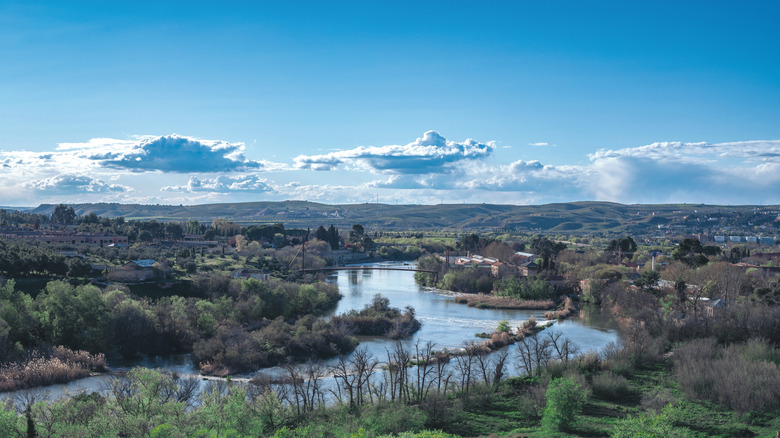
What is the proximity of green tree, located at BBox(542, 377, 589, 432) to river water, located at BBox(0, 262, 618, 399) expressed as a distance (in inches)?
389

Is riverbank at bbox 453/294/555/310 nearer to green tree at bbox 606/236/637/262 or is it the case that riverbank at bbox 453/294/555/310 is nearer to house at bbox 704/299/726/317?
house at bbox 704/299/726/317

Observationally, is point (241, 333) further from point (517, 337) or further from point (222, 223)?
point (222, 223)

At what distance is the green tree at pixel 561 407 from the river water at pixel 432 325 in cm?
988

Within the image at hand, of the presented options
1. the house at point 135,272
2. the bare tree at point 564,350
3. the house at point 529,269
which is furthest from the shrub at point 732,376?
the house at point 135,272

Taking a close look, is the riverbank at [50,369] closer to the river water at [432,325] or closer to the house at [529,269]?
the river water at [432,325]

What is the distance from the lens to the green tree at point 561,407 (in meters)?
25.6

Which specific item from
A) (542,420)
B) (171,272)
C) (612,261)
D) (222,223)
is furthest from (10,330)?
(222,223)

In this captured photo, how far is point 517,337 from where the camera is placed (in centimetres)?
4706

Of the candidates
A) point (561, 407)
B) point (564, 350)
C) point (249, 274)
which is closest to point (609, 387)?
point (561, 407)

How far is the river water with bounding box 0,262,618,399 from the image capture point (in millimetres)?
37500

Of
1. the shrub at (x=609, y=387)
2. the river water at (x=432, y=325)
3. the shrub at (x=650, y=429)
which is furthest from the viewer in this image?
the river water at (x=432, y=325)

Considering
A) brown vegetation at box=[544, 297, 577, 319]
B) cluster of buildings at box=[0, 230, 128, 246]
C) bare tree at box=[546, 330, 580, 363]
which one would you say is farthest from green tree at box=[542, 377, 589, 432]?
cluster of buildings at box=[0, 230, 128, 246]

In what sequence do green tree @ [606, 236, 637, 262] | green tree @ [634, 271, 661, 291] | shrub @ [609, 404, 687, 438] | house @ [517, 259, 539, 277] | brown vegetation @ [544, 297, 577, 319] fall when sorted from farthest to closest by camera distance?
1. green tree @ [606, 236, 637, 262]
2. house @ [517, 259, 539, 277]
3. green tree @ [634, 271, 661, 291]
4. brown vegetation @ [544, 297, 577, 319]
5. shrub @ [609, 404, 687, 438]

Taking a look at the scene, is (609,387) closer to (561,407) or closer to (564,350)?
(561,407)
